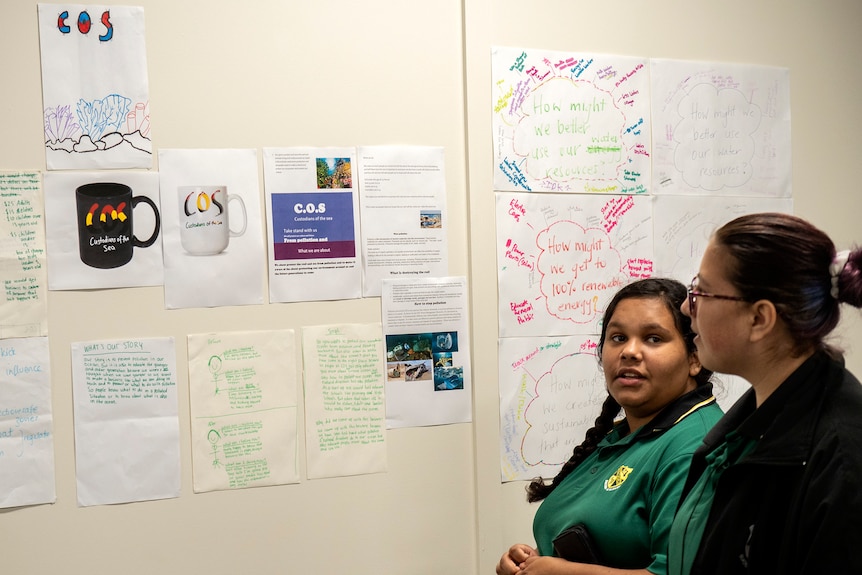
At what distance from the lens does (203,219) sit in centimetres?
208

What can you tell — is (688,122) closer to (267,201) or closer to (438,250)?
(438,250)

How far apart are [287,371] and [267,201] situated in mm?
464

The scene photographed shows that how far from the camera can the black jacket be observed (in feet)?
3.32

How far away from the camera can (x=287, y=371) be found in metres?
2.14

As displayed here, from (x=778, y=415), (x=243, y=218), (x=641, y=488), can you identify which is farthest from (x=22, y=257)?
(x=778, y=415)

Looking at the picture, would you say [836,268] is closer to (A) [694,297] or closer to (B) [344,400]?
(A) [694,297]

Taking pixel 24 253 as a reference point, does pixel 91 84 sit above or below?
above

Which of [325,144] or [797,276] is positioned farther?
[325,144]

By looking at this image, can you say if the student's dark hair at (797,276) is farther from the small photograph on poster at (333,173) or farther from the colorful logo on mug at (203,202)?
the colorful logo on mug at (203,202)

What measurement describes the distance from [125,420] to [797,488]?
5.24 ft

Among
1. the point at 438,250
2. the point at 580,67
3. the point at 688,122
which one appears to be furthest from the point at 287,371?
the point at 688,122

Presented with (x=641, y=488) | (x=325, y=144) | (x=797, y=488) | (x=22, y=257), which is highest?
(x=325, y=144)

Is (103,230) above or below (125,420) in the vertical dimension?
above

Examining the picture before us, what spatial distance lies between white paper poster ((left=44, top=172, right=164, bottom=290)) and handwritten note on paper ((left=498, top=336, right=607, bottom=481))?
3.33 feet
